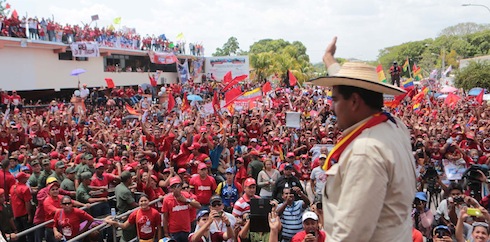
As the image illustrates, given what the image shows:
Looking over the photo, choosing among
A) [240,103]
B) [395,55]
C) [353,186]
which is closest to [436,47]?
[395,55]

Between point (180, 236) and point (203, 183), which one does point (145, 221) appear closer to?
point (180, 236)

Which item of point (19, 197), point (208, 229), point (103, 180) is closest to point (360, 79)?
point (208, 229)

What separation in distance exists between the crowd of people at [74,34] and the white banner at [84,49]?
0.84 meters

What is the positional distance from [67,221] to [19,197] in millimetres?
1536

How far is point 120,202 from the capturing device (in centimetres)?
674

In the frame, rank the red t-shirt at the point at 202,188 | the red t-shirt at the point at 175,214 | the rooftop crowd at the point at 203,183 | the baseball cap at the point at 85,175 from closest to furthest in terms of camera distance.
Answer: the rooftop crowd at the point at 203,183
the red t-shirt at the point at 175,214
the baseball cap at the point at 85,175
the red t-shirt at the point at 202,188

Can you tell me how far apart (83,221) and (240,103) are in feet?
32.0

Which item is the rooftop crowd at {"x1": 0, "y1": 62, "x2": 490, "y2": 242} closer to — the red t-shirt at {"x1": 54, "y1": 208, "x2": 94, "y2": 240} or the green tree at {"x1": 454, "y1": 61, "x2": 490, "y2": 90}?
the red t-shirt at {"x1": 54, "y1": 208, "x2": 94, "y2": 240}

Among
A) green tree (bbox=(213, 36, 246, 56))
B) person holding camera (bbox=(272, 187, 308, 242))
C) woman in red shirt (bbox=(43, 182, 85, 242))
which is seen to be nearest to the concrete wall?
woman in red shirt (bbox=(43, 182, 85, 242))

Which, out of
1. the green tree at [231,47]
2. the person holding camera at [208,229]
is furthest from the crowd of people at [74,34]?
the green tree at [231,47]

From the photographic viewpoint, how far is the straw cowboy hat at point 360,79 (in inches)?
64.6

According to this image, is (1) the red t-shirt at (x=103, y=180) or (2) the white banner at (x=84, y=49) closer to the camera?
(1) the red t-shirt at (x=103, y=180)

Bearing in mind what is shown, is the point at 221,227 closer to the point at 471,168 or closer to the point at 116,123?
the point at 471,168

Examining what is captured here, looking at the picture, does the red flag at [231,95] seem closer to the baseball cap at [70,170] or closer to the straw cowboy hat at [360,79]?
the baseball cap at [70,170]
